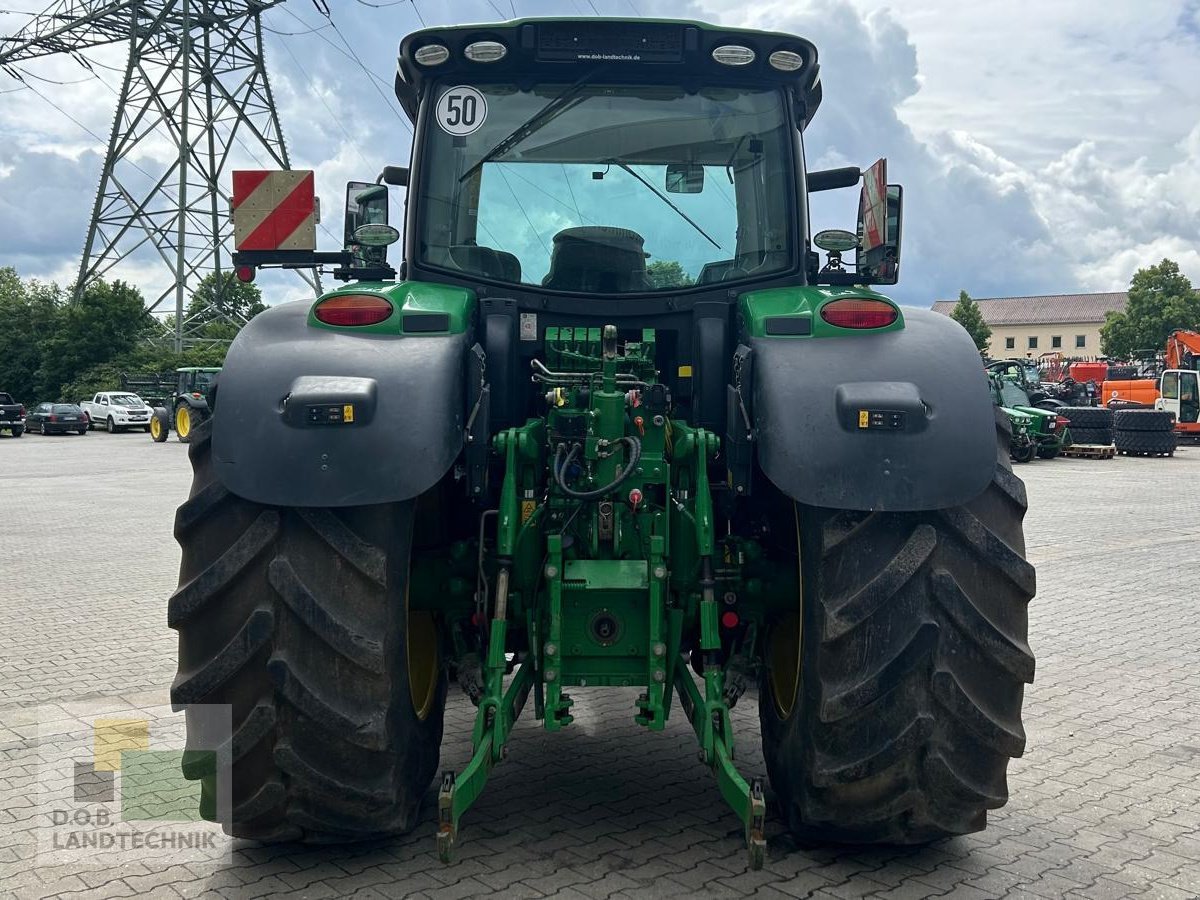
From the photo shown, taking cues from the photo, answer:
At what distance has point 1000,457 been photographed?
3635mm

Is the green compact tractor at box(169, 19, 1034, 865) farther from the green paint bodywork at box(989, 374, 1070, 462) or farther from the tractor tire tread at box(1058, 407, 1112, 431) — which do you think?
the tractor tire tread at box(1058, 407, 1112, 431)

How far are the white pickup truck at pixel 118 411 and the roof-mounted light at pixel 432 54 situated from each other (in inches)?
1584

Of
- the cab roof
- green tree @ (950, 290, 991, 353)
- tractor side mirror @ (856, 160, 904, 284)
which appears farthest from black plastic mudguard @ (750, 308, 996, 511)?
green tree @ (950, 290, 991, 353)

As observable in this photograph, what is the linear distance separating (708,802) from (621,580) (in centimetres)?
122

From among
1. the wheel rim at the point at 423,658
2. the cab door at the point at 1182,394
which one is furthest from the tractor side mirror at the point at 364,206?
the cab door at the point at 1182,394

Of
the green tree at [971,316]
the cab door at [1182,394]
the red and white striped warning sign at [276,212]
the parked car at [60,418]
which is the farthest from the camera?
the green tree at [971,316]

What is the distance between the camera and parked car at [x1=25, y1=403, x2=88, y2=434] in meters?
40.1

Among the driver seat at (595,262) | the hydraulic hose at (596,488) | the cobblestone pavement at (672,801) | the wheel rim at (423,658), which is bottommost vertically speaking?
the cobblestone pavement at (672,801)

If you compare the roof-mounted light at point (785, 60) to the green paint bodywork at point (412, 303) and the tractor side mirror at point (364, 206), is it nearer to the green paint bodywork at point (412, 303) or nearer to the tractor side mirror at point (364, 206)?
the green paint bodywork at point (412, 303)

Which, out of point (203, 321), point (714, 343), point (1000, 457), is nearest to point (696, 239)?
point (714, 343)

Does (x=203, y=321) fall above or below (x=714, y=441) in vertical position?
above

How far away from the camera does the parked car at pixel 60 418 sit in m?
40.1

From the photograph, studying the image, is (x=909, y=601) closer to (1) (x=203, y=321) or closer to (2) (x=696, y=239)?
(2) (x=696, y=239)

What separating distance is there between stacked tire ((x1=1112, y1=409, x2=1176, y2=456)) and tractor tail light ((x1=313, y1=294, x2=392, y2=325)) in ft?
92.4
